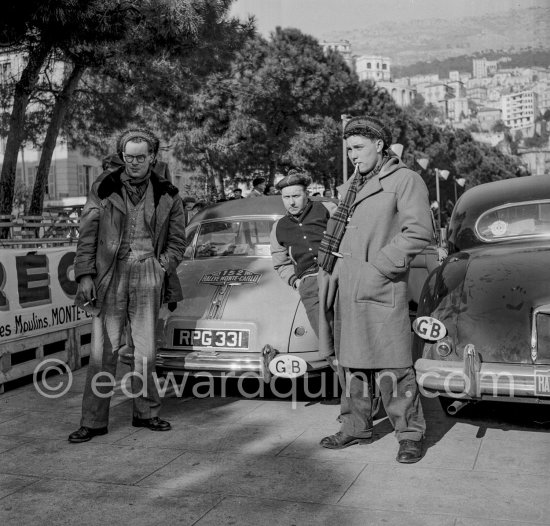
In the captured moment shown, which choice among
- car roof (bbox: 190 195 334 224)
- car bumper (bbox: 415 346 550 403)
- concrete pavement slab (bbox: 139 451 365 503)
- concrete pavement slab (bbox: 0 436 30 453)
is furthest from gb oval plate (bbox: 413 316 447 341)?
concrete pavement slab (bbox: 0 436 30 453)

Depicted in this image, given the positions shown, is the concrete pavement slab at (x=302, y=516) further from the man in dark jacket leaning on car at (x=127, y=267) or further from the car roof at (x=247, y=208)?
the car roof at (x=247, y=208)

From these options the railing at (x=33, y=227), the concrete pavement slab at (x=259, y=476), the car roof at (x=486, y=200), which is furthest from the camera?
the railing at (x=33, y=227)

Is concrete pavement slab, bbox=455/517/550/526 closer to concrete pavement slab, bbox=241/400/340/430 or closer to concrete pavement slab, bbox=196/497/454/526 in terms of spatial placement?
concrete pavement slab, bbox=196/497/454/526

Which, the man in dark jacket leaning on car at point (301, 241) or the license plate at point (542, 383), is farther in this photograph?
the man in dark jacket leaning on car at point (301, 241)

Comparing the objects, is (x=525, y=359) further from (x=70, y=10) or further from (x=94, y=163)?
(x=94, y=163)

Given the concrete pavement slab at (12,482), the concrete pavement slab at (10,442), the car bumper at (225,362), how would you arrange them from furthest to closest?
the car bumper at (225,362), the concrete pavement slab at (10,442), the concrete pavement slab at (12,482)

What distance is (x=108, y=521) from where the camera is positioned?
3639 mm

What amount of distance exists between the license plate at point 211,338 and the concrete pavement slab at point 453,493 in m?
1.71

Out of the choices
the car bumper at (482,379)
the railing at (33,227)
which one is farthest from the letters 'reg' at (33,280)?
the railing at (33,227)

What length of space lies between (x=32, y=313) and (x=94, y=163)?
163 ft

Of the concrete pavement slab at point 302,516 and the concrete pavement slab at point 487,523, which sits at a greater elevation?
the concrete pavement slab at point 487,523

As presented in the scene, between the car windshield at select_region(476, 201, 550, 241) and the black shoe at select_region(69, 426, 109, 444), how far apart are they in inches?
126

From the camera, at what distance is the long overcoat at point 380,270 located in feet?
14.3

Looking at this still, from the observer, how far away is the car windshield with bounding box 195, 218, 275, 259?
694cm
